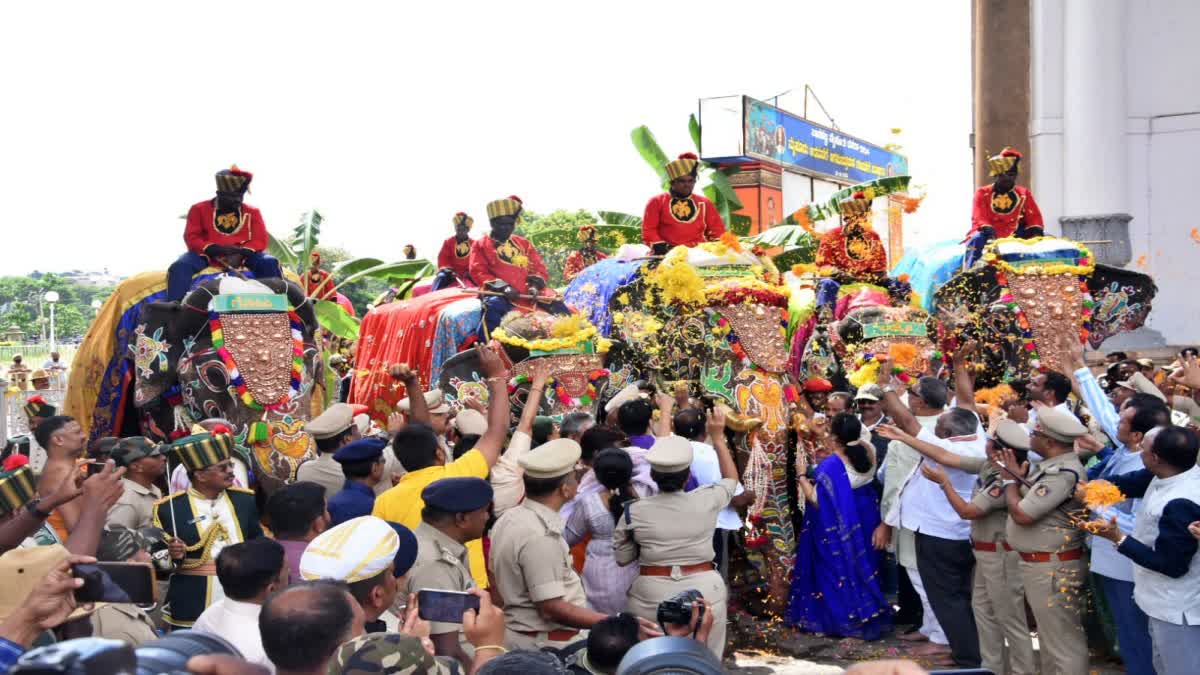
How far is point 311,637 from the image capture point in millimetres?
2814

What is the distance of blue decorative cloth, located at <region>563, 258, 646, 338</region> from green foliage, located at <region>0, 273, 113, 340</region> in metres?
29.9

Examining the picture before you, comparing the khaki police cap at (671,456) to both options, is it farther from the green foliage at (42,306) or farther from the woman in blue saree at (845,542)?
the green foliage at (42,306)

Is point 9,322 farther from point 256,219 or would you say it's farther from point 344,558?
point 344,558

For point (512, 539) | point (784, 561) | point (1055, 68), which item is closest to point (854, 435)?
point (784, 561)

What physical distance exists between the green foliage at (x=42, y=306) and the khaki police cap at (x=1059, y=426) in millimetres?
34347

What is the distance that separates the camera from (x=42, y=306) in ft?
147

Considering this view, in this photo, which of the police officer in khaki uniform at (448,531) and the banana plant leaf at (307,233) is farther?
the banana plant leaf at (307,233)

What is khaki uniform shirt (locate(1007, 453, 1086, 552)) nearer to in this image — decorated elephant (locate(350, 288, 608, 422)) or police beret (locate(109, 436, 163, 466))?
decorated elephant (locate(350, 288, 608, 422))

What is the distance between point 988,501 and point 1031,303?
341 cm

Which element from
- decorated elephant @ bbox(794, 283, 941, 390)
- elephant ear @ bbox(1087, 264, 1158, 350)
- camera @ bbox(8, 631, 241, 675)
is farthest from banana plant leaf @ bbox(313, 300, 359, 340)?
camera @ bbox(8, 631, 241, 675)

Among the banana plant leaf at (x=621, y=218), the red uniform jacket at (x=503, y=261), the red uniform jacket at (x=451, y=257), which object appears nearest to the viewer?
the red uniform jacket at (x=503, y=261)

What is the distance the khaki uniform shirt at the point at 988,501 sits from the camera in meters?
6.61

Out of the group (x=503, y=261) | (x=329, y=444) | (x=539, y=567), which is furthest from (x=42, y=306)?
(x=539, y=567)

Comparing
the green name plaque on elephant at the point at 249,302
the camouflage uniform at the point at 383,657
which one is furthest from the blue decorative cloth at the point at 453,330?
the camouflage uniform at the point at 383,657
